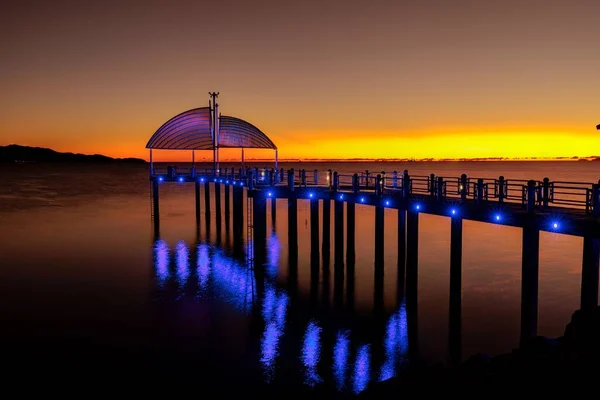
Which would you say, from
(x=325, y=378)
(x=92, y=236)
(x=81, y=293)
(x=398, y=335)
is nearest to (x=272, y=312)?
(x=398, y=335)

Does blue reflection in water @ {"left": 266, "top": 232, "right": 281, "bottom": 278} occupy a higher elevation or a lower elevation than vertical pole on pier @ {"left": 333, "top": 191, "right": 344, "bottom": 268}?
lower

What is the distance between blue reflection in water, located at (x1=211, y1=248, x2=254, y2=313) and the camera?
22.8 metres

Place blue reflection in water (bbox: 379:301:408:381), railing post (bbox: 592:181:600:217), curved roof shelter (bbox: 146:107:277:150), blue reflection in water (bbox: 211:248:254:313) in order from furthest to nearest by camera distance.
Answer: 1. curved roof shelter (bbox: 146:107:277:150)
2. blue reflection in water (bbox: 211:248:254:313)
3. blue reflection in water (bbox: 379:301:408:381)
4. railing post (bbox: 592:181:600:217)

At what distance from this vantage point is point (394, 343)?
1770cm

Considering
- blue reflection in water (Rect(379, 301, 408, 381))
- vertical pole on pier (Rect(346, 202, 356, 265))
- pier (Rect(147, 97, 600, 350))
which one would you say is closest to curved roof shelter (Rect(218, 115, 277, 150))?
pier (Rect(147, 97, 600, 350))

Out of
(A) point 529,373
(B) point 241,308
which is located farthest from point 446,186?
(A) point 529,373

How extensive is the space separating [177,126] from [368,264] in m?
26.2

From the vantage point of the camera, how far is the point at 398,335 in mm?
18469

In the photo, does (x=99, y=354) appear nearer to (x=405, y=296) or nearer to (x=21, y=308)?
(x=21, y=308)

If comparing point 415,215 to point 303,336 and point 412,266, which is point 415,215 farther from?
point 303,336

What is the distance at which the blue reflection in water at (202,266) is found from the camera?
2600 cm

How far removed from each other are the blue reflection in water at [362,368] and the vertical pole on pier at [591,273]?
20.9 ft

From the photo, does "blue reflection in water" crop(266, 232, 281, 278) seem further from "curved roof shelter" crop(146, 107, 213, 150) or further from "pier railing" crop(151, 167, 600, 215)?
Answer: "curved roof shelter" crop(146, 107, 213, 150)

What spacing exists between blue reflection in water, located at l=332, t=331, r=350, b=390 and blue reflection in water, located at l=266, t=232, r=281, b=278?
9.68 meters
